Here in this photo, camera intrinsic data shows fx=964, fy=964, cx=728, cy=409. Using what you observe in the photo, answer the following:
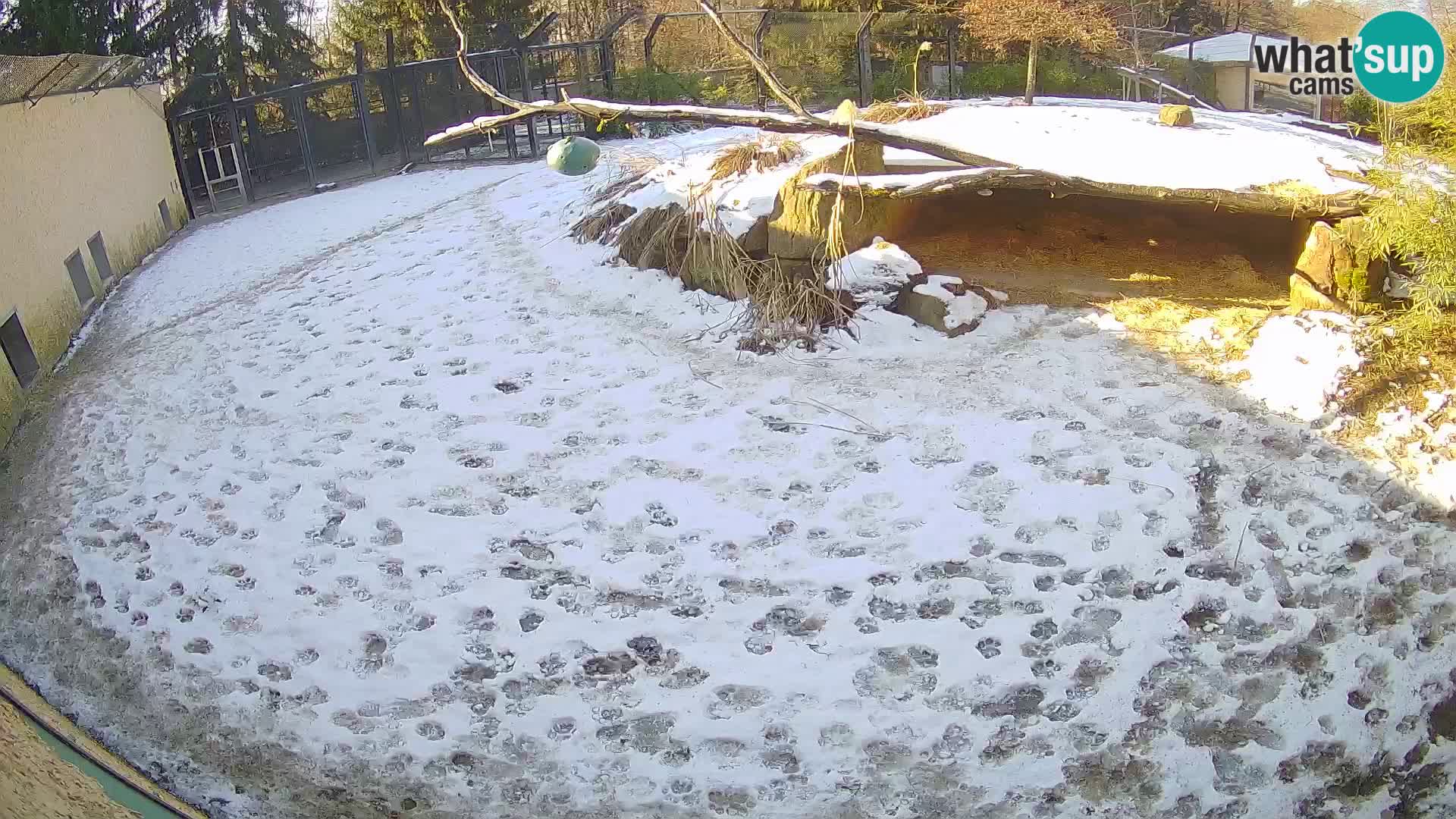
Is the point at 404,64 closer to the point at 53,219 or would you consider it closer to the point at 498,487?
the point at 53,219

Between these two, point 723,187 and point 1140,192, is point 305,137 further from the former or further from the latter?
point 1140,192

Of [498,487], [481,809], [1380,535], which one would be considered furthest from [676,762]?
[1380,535]

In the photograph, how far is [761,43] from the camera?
14.3 metres

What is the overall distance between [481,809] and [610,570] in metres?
1.16

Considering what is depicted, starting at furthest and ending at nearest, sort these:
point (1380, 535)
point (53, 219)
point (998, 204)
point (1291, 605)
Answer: point (53, 219) < point (998, 204) < point (1380, 535) < point (1291, 605)

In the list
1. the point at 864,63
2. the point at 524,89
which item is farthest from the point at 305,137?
the point at 864,63

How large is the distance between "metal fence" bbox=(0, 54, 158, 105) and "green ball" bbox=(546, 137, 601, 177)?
4.04 meters

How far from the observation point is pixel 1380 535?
3967mm

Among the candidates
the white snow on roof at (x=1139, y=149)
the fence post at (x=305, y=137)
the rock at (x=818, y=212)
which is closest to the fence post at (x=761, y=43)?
the fence post at (x=305, y=137)

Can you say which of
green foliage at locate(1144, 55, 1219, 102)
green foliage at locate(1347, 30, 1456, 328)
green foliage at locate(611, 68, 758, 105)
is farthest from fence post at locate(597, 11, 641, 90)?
green foliage at locate(1347, 30, 1456, 328)

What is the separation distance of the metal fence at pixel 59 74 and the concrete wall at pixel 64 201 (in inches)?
4.8

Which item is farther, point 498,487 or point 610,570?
point 498,487

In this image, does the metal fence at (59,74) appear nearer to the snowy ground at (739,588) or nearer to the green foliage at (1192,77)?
the snowy ground at (739,588)

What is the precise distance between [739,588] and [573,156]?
3.00 meters
